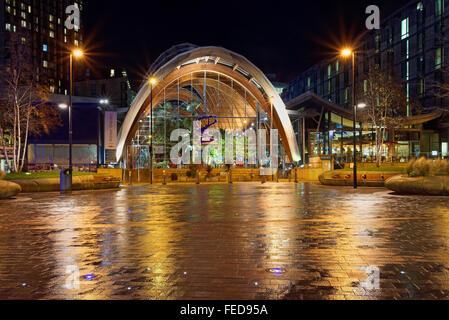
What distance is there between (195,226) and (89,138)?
42382 millimetres

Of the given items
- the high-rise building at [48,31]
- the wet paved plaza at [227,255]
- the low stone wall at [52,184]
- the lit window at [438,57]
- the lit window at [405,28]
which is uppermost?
the high-rise building at [48,31]

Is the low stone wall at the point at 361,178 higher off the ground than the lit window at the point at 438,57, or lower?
lower

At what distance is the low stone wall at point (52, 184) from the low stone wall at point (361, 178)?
15.0 meters

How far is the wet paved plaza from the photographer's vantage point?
4.41 metres

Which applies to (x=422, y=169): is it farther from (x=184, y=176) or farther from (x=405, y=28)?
(x=405, y=28)

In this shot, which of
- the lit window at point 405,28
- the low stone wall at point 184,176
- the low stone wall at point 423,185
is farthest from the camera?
the lit window at point 405,28

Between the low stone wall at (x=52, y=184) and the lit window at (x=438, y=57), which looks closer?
the low stone wall at (x=52, y=184)

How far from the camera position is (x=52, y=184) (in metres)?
21.6

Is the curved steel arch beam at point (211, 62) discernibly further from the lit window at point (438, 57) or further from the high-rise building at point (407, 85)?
the lit window at point (438, 57)

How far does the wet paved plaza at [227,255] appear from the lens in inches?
174

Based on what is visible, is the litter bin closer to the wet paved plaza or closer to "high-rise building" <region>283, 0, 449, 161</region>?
the wet paved plaza

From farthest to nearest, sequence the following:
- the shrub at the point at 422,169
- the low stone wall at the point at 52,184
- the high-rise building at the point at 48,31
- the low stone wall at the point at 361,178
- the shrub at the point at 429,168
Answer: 1. the high-rise building at the point at 48,31
2. the low stone wall at the point at 361,178
3. the low stone wall at the point at 52,184
4. the shrub at the point at 422,169
5. the shrub at the point at 429,168

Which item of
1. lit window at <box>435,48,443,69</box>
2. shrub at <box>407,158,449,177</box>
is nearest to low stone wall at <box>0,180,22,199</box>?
shrub at <box>407,158,449,177</box>

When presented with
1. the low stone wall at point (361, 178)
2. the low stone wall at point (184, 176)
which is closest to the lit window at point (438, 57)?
the low stone wall at point (184, 176)
